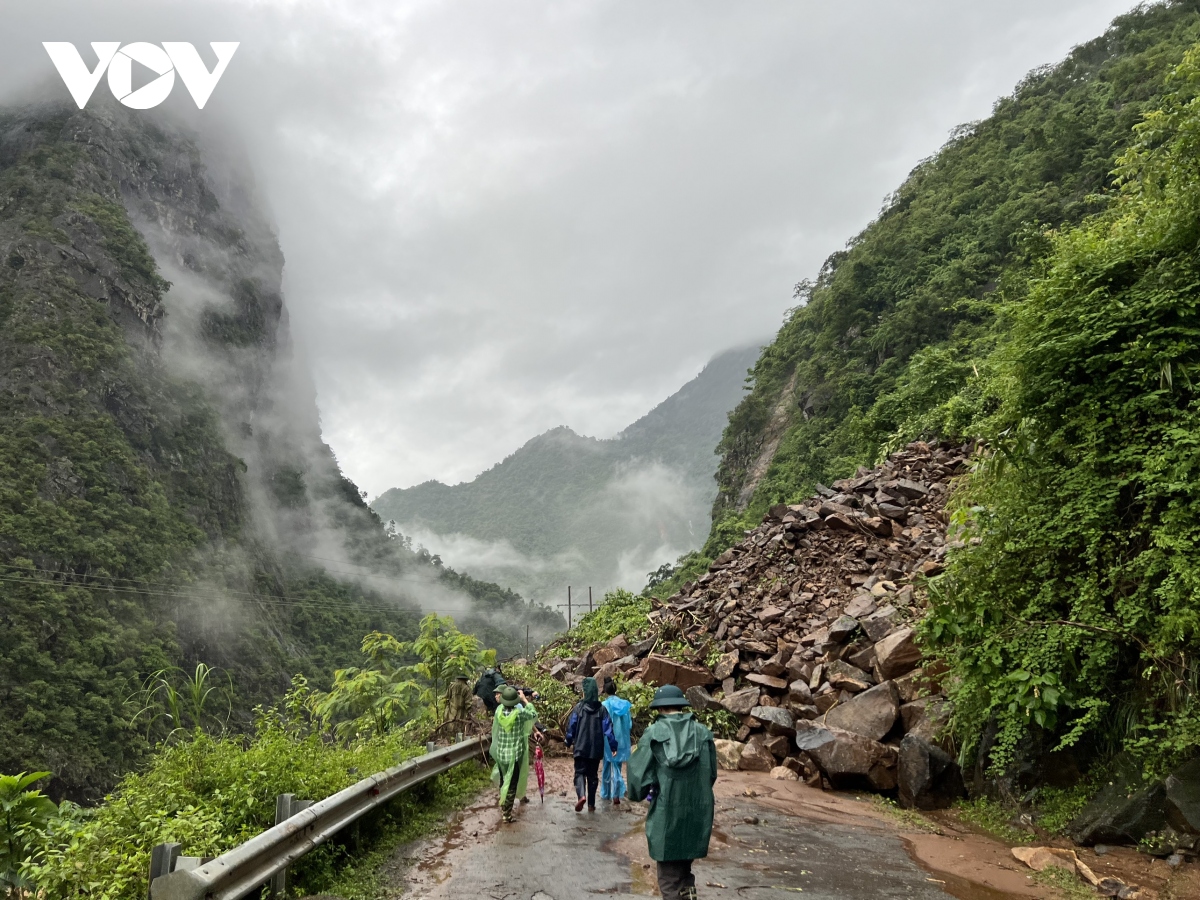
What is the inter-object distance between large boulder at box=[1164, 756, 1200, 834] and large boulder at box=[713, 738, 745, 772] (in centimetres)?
610

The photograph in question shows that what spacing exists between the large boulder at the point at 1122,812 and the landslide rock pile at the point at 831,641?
6.78 ft

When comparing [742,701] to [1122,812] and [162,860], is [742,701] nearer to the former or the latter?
[1122,812]

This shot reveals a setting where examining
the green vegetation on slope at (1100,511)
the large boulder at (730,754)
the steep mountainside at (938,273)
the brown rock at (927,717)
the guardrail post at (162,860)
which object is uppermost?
the steep mountainside at (938,273)

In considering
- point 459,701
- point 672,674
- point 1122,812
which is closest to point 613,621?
point 672,674

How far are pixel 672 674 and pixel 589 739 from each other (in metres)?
5.94

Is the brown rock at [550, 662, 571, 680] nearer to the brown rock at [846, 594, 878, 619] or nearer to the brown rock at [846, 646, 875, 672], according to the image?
the brown rock at [846, 594, 878, 619]

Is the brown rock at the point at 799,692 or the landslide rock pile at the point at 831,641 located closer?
the landslide rock pile at the point at 831,641

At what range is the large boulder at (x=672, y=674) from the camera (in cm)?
1422

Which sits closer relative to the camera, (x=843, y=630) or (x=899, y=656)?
(x=899, y=656)

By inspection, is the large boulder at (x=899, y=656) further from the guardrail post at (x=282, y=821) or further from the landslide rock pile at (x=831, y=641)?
the guardrail post at (x=282, y=821)

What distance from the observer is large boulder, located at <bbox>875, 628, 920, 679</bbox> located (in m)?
10.7

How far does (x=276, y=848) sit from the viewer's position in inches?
181

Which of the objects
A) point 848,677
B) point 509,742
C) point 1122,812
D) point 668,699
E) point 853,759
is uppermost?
point 668,699

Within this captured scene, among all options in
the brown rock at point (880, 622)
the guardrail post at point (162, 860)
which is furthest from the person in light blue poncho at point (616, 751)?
the guardrail post at point (162, 860)
